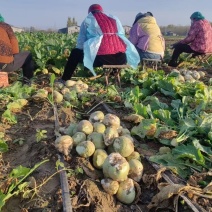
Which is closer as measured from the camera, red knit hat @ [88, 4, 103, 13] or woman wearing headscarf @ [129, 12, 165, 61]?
red knit hat @ [88, 4, 103, 13]

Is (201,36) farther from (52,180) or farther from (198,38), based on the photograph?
(52,180)

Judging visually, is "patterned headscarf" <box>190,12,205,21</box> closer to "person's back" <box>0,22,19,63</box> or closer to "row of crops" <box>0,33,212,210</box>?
"row of crops" <box>0,33,212,210</box>

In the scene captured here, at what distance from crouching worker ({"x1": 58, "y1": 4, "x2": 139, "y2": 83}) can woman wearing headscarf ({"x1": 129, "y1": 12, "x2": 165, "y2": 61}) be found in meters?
1.22

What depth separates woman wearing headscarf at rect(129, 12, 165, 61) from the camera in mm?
7172

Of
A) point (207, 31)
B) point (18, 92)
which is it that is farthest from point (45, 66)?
point (207, 31)

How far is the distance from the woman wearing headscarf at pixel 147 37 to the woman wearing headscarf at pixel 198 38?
1.50m

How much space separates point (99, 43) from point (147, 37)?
1939 millimetres

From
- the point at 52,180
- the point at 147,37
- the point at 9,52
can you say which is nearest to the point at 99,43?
the point at 9,52

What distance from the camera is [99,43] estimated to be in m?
5.57

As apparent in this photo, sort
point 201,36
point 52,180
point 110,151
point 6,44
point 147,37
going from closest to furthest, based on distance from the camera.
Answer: point 52,180
point 110,151
point 6,44
point 147,37
point 201,36

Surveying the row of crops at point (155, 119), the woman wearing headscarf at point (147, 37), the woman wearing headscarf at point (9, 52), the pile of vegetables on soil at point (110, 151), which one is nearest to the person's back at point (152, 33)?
the woman wearing headscarf at point (147, 37)

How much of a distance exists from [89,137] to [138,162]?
48 centimetres

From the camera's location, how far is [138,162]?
257 cm

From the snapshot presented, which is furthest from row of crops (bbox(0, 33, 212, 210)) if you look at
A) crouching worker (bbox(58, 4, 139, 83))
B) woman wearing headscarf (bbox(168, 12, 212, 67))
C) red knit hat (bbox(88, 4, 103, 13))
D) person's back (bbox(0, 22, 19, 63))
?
woman wearing headscarf (bbox(168, 12, 212, 67))
